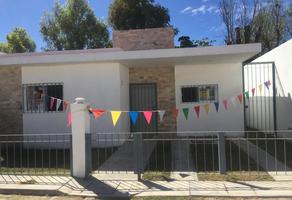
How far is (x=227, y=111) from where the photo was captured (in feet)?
51.9

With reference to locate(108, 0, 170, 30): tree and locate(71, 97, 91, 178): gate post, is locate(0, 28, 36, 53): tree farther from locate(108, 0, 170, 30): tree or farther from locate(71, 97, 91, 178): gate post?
locate(71, 97, 91, 178): gate post

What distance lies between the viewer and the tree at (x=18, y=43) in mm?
39716

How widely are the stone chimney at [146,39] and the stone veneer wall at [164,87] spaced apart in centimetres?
257

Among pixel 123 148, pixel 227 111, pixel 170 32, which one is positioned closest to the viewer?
pixel 123 148

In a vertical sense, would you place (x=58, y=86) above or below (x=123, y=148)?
above

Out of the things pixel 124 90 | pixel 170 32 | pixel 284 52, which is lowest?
pixel 124 90

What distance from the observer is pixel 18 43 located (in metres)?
40.1

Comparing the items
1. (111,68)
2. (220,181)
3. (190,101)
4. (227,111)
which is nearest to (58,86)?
(111,68)

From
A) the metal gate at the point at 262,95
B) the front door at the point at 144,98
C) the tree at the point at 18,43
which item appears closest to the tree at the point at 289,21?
the metal gate at the point at 262,95

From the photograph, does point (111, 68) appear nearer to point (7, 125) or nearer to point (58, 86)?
point (58, 86)

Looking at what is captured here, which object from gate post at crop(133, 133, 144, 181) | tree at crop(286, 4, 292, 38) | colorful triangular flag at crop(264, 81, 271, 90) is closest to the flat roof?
colorful triangular flag at crop(264, 81, 271, 90)

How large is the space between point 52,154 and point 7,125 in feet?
9.27

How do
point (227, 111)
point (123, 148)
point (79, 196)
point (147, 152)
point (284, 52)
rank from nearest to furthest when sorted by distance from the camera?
1. point (79, 196)
2. point (147, 152)
3. point (123, 148)
4. point (284, 52)
5. point (227, 111)

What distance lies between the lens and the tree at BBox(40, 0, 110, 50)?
3541cm
